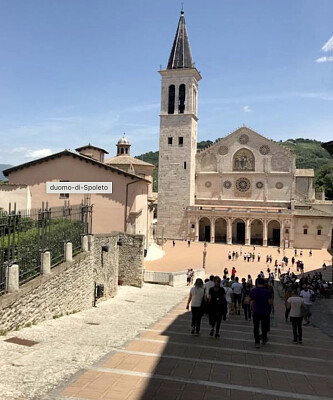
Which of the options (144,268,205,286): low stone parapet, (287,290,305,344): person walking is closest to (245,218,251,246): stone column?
(144,268,205,286): low stone parapet

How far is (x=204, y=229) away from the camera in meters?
55.8

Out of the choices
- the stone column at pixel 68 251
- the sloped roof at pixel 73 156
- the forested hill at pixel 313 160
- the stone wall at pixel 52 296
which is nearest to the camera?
the stone wall at pixel 52 296

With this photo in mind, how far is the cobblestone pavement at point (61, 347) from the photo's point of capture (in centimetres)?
540

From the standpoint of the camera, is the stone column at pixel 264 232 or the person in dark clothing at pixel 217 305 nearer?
the person in dark clothing at pixel 217 305

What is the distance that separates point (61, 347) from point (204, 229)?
49016mm

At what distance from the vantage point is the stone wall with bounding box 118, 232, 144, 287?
22.0 metres

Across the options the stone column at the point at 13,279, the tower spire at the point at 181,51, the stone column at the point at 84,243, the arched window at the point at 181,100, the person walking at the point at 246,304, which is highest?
the tower spire at the point at 181,51

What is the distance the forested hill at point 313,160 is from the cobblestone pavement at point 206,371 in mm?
74425

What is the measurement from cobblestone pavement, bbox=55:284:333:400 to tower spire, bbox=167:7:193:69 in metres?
50.1

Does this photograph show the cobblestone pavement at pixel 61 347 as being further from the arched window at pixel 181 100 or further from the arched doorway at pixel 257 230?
the arched window at pixel 181 100

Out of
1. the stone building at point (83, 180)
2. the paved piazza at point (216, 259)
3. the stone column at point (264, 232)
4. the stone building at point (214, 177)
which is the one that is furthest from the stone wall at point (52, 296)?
the stone building at point (214, 177)

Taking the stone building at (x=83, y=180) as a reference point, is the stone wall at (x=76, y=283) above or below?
below

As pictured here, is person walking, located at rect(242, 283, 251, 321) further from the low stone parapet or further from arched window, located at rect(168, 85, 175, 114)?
arched window, located at rect(168, 85, 175, 114)

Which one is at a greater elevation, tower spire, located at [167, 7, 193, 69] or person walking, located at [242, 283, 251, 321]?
tower spire, located at [167, 7, 193, 69]
